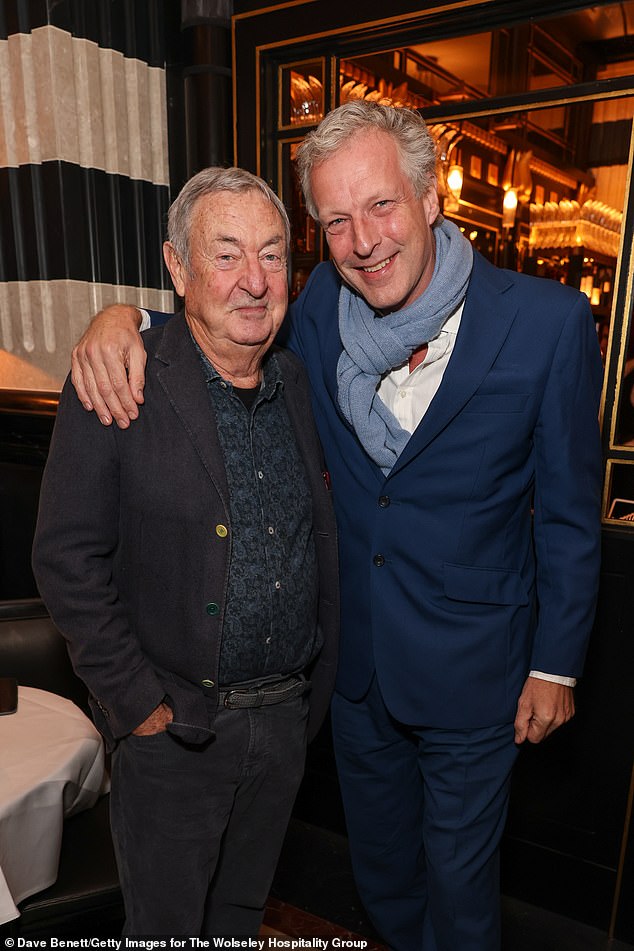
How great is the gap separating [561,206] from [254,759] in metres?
3.23

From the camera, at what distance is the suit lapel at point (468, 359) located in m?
1.53

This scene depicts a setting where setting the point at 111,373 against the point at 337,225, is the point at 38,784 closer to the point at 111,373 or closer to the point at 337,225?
the point at 111,373

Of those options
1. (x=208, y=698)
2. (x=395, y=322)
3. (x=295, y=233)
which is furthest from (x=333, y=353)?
(x=295, y=233)

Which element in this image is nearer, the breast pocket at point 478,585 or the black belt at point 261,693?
the black belt at point 261,693

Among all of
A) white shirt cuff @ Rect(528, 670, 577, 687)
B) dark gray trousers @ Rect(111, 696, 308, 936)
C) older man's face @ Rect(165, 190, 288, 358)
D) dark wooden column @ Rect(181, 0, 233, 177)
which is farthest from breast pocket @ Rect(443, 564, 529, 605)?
dark wooden column @ Rect(181, 0, 233, 177)

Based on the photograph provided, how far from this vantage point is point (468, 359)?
60.4 inches

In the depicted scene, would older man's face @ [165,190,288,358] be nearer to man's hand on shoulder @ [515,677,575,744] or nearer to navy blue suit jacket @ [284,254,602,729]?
navy blue suit jacket @ [284,254,602,729]

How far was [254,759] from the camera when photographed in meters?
1.46

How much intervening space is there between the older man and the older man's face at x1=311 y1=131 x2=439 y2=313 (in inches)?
5.4

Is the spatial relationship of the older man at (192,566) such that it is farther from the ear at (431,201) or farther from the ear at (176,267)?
the ear at (431,201)

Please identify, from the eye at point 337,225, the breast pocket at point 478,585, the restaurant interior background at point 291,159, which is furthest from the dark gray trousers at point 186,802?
the restaurant interior background at point 291,159

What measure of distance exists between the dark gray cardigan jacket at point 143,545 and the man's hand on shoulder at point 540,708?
695mm

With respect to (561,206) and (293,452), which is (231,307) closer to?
(293,452)

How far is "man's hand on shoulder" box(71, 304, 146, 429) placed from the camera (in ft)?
4.41
